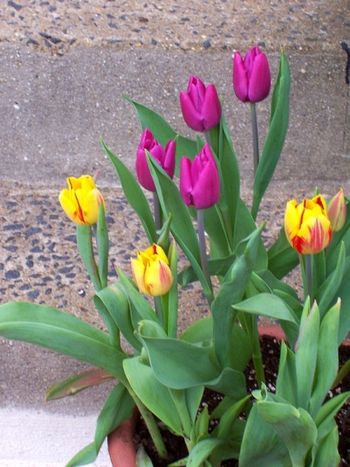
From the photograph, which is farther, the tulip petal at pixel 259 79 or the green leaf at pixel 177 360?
the tulip petal at pixel 259 79

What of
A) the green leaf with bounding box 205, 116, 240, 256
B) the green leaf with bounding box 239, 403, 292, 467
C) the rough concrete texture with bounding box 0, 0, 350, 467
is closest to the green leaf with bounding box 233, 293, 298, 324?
the green leaf with bounding box 239, 403, 292, 467

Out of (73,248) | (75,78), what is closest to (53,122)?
(75,78)

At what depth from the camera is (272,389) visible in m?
1.24

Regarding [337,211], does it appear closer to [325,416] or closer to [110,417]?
[325,416]

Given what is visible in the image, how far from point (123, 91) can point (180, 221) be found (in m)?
1.03

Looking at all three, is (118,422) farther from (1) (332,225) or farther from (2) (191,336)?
(1) (332,225)

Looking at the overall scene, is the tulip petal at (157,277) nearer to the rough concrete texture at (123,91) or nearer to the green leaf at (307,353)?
the green leaf at (307,353)

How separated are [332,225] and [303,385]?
174 millimetres

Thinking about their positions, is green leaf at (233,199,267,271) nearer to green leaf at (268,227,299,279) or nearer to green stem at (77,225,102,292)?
green leaf at (268,227,299,279)

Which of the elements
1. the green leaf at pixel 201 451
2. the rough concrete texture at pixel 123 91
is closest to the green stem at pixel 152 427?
the green leaf at pixel 201 451

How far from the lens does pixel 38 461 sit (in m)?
1.42

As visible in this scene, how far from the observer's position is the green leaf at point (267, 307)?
84 centimetres

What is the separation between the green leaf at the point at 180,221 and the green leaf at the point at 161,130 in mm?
123

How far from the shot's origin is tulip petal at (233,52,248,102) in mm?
989
